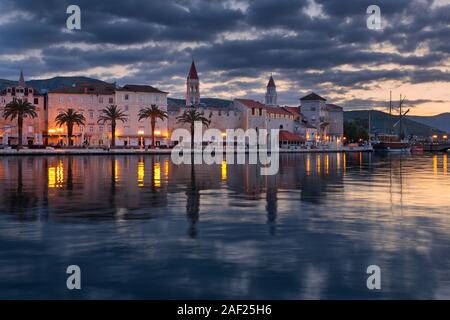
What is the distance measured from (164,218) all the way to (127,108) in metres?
97.7

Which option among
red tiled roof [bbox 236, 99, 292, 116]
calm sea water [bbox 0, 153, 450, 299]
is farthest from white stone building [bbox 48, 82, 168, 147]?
calm sea water [bbox 0, 153, 450, 299]

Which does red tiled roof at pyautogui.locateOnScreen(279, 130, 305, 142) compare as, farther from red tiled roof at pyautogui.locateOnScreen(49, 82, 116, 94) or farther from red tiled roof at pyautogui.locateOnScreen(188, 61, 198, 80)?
red tiled roof at pyautogui.locateOnScreen(49, 82, 116, 94)

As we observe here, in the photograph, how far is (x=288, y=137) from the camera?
129 meters

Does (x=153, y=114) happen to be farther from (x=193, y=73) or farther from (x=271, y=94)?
(x=271, y=94)

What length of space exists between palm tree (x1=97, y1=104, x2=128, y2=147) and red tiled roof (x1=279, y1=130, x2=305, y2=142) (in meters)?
40.4

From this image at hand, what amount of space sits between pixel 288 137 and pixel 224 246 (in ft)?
388

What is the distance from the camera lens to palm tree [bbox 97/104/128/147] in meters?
100

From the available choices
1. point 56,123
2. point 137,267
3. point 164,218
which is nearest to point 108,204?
point 164,218

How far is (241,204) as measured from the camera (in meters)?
20.3

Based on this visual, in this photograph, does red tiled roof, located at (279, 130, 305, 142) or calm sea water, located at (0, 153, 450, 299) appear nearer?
calm sea water, located at (0, 153, 450, 299)

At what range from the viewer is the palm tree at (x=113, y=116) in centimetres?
10010

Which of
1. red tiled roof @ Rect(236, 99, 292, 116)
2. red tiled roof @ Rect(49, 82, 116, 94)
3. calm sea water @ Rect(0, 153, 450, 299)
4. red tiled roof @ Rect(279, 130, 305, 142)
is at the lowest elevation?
calm sea water @ Rect(0, 153, 450, 299)
